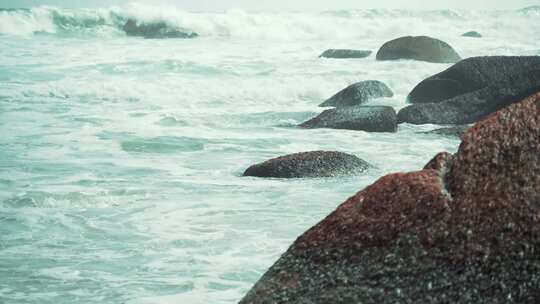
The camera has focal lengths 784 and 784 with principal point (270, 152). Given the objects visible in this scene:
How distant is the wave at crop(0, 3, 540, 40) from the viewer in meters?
33.0

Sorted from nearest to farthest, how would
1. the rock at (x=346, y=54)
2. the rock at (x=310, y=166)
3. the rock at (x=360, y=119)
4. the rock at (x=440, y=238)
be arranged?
the rock at (x=440, y=238) → the rock at (x=310, y=166) → the rock at (x=360, y=119) → the rock at (x=346, y=54)

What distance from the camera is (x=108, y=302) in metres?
4.22

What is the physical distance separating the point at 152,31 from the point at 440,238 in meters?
31.4

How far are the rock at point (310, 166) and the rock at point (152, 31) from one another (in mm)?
25717

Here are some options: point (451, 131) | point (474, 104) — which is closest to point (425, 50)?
point (474, 104)

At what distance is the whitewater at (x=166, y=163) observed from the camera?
187 inches

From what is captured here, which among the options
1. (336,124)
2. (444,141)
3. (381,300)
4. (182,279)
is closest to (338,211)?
(381,300)

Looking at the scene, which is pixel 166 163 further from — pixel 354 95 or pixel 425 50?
pixel 425 50

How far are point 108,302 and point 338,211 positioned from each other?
1.61 meters

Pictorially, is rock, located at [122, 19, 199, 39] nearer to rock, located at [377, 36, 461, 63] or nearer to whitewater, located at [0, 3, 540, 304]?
whitewater, located at [0, 3, 540, 304]

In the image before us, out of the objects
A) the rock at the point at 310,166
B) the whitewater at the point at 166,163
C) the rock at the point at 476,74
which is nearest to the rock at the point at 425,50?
the whitewater at the point at 166,163

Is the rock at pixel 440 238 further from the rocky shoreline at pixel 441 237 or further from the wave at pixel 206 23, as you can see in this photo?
the wave at pixel 206 23

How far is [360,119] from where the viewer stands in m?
9.76

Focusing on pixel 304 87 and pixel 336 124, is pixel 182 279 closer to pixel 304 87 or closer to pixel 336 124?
pixel 336 124
